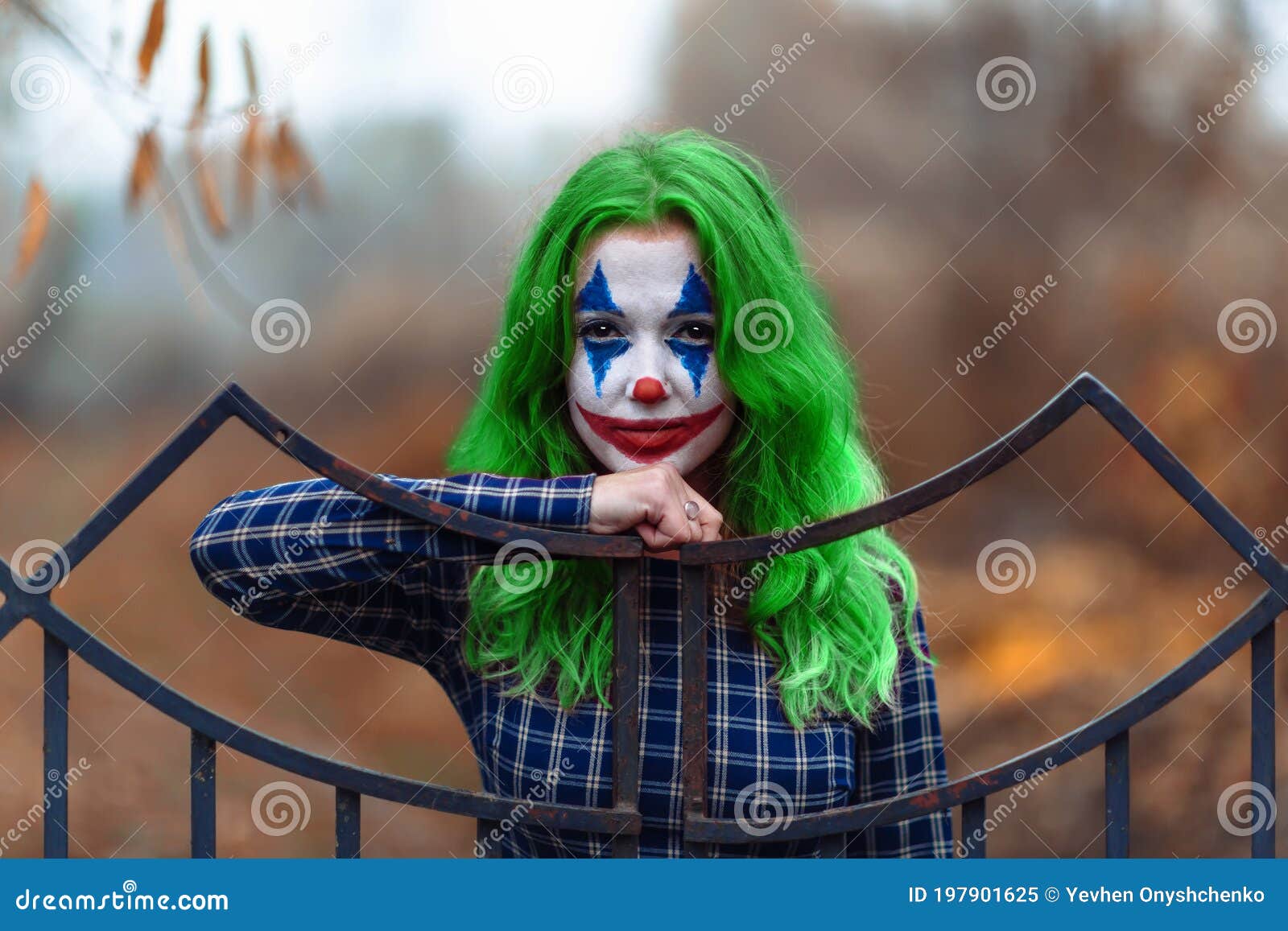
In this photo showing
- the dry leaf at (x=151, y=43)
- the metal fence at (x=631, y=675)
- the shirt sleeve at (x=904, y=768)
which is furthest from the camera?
the dry leaf at (x=151, y=43)

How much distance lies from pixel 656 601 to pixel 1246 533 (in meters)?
0.44

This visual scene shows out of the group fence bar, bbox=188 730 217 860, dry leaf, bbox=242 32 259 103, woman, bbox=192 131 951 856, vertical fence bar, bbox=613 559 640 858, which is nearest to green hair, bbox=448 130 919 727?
woman, bbox=192 131 951 856

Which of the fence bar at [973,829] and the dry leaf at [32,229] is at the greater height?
the dry leaf at [32,229]

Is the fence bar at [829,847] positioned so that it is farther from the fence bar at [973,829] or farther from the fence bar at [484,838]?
the fence bar at [484,838]

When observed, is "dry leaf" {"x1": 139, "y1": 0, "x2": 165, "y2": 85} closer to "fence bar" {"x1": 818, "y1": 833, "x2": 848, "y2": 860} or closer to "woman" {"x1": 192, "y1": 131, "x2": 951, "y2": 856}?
"woman" {"x1": 192, "y1": 131, "x2": 951, "y2": 856}

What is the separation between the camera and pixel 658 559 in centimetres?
108

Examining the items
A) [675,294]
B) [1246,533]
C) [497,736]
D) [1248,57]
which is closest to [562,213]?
[675,294]

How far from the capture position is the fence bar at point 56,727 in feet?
2.92

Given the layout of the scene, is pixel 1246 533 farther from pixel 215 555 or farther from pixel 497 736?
pixel 215 555

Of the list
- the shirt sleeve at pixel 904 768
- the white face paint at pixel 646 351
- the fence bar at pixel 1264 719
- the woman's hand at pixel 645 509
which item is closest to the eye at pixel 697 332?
the white face paint at pixel 646 351

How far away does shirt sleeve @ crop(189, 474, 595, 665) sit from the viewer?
35.9 inches

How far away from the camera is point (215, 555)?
0.98 meters

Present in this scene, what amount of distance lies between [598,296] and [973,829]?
0.48 m

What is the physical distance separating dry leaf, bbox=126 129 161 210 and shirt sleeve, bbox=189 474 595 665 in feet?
2.90
